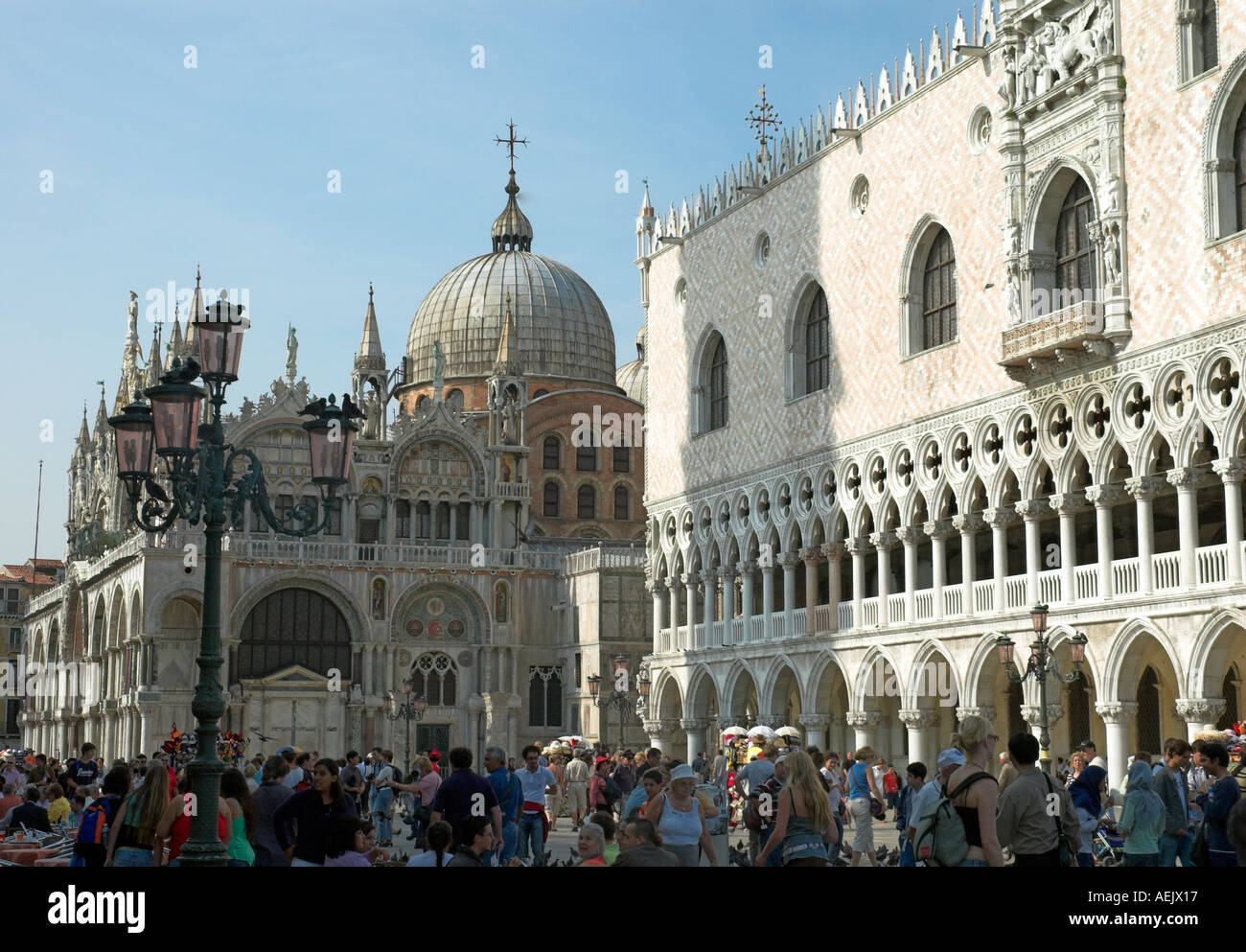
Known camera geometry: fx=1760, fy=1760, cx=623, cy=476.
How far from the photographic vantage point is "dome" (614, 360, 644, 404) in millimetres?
61344

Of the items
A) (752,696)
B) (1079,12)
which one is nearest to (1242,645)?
(1079,12)

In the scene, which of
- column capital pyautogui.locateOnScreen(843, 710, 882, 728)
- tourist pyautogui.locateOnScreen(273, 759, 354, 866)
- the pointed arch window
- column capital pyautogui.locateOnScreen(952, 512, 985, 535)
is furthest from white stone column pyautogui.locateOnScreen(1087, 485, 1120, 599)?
tourist pyautogui.locateOnScreen(273, 759, 354, 866)

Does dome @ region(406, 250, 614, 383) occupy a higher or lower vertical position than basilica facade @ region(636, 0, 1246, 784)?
higher

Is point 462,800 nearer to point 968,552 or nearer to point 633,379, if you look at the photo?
point 968,552

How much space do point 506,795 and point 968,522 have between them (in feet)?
51.1

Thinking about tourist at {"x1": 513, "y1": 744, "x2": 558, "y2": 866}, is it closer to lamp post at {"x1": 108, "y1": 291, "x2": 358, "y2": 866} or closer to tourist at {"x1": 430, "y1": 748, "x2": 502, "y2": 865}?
lamp post at {"x1": 108, "y1": 291, "x2": 358, "y2": 866}

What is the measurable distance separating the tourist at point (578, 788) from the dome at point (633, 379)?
34.7 meters

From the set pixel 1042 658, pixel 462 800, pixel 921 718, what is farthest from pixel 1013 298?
pixel 462 800

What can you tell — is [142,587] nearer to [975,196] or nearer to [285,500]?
[285,500]

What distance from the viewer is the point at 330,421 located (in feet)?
44.2

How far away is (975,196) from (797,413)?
659cm

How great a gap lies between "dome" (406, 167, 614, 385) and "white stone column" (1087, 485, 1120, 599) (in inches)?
1176

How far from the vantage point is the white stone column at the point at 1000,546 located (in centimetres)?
2669
